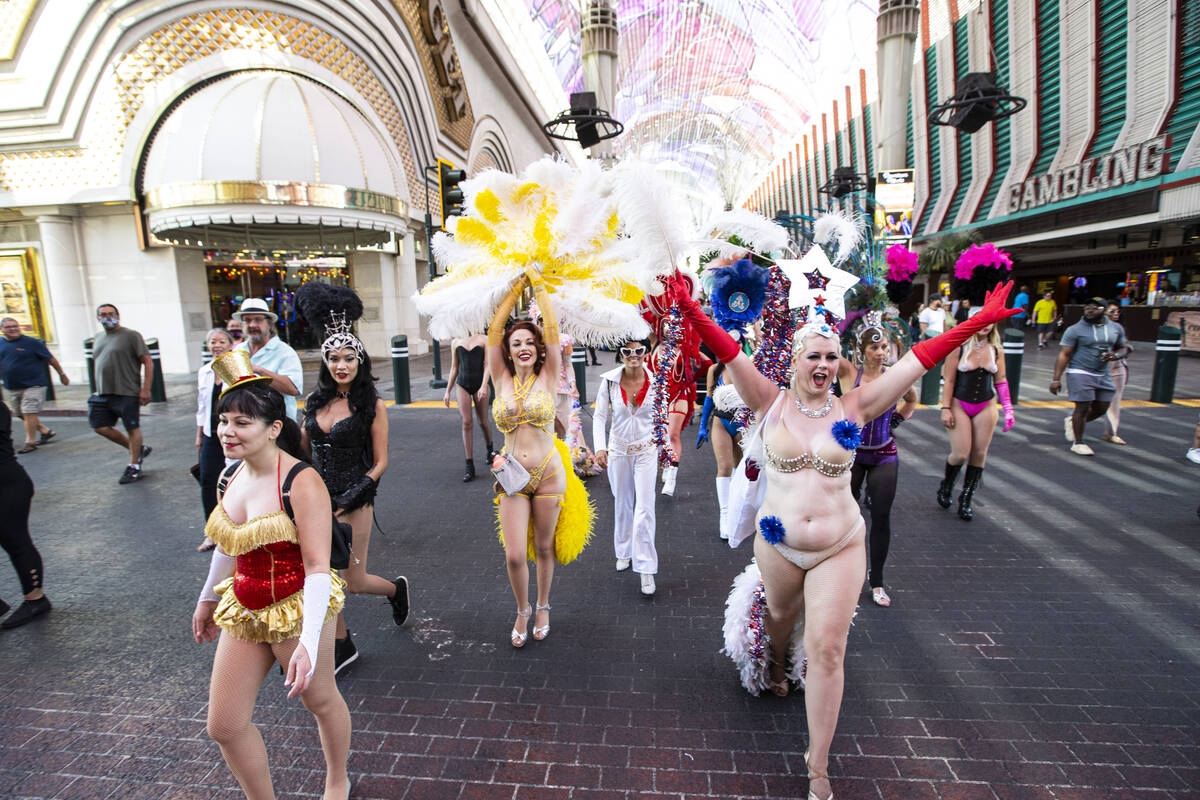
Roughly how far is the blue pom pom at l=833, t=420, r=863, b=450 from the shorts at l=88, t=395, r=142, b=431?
297 inches

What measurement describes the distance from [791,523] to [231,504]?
7.28 feet

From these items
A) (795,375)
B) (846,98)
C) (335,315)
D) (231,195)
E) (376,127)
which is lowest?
(795,375)

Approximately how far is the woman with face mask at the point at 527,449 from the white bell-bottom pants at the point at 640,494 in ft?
2.30

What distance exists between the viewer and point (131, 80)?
A: 43.3ft

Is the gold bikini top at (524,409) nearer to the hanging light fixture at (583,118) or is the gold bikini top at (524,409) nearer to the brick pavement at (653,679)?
the brick pavement at (653,679)

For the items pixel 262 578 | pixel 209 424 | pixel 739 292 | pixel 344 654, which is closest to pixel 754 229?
pixel 739 292

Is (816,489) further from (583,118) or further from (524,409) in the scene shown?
(583,118)

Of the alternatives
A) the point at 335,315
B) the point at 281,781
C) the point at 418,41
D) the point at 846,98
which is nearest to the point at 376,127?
the point at 418,41

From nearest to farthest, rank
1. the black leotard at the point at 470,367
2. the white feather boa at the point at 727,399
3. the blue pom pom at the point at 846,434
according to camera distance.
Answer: the blue pom pom at the point at 846,434
the white feather boa at the point at 727,399
the black leotard at the point at 470,367

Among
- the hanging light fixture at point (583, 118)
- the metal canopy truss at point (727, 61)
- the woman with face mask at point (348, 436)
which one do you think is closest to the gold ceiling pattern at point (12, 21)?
the hanging light fixture at point (583, 118)

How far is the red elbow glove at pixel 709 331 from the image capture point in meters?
2.55

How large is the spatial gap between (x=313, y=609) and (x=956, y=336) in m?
2.80

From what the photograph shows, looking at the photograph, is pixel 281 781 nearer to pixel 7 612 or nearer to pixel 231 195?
pixel 7 612

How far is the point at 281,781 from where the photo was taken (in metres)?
2.49
